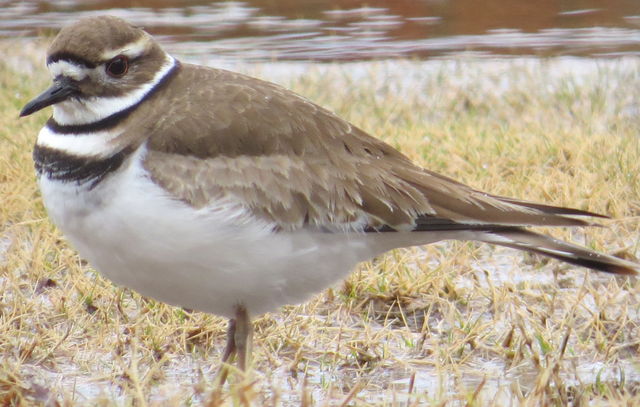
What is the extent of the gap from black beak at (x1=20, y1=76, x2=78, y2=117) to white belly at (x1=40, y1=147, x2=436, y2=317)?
10.2 inches

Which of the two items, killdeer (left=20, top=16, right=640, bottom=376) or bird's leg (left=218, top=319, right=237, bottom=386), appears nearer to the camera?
killdeer (left=20, top=16, right=640, bottom=376)

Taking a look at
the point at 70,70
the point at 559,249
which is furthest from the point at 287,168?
the point at 559,249

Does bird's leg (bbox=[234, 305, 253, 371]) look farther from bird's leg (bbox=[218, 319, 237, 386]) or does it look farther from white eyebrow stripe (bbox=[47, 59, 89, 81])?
white eyebrow stripe (bbox=[47, 59, 89, 81])

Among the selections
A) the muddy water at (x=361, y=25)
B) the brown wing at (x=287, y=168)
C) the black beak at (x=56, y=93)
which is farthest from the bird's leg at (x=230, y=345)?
the muddy water at (x=361, y=25)

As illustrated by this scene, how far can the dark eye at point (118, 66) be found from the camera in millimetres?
3834

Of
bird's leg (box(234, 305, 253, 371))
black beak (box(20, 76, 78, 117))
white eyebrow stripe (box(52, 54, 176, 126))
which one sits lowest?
bird's leg (box(234, 305, 253, 371))

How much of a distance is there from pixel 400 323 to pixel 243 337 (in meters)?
0.89

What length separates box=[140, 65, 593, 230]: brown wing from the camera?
373cm

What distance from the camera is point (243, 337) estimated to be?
3973 mm

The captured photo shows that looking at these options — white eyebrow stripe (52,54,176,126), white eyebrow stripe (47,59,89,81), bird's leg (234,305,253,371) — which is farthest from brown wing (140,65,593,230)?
bird's leg (234,305,253,371)

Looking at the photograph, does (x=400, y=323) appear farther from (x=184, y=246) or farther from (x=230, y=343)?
(x=184, y=246)

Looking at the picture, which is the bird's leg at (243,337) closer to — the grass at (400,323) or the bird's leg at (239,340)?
the bird's leg at (239,340)

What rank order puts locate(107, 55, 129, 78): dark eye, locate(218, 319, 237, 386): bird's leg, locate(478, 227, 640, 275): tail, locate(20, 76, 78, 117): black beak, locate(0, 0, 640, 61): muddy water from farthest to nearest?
locate(0, 0, 640, 61): muddy water → locate(218, 319, 237, 386): bird's leg → locate(478, 227, 640, 275): tail → locate(107, 55, 129, 78): dark eye → locate(20, 76, 78, 117): black beak

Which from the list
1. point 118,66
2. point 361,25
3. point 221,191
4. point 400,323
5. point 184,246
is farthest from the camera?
point 361,25
